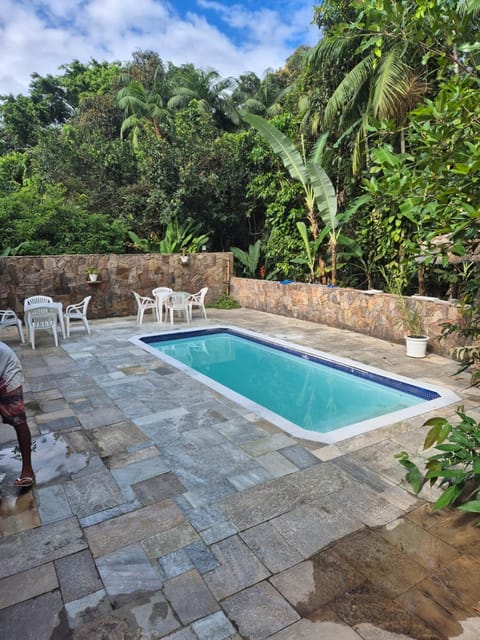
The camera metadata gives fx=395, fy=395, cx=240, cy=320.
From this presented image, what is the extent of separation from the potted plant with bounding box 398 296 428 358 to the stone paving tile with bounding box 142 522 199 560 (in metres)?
5.05

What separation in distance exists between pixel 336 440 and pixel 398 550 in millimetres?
1367

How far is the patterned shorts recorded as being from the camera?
2.71 meters

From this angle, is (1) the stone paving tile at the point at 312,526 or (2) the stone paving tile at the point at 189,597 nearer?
(2) the stone paving tile at the point at 189,597

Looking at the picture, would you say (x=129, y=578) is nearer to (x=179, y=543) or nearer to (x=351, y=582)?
(x=179, y=543)

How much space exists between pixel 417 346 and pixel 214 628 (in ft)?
18.0

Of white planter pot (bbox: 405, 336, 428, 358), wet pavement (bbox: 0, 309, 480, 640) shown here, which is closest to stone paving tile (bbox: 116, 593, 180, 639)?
wet pavement (bbox: 0, 309, 480, 640)

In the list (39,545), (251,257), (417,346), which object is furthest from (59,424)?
(251,257)

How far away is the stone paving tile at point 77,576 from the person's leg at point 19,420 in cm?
89

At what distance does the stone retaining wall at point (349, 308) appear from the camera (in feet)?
21.6

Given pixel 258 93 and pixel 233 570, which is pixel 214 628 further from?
pixel 258 93

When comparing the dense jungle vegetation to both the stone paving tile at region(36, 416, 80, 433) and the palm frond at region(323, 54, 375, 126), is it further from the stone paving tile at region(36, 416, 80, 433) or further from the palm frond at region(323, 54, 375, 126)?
the stone paving tile at region(36, 416, 80, 433)

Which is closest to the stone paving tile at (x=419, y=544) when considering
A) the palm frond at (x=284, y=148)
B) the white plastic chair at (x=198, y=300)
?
the white plastic chair at (x=198, y=300)

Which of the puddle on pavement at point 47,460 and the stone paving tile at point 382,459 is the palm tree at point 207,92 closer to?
the puddle on pavement at point 47,460

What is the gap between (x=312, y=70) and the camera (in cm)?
1062
